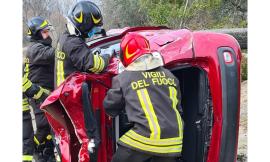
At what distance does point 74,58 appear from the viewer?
3.76m

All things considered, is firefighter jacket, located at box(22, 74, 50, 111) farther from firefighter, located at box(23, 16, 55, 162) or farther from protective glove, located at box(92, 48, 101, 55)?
protective glove, located at box(92, 48, 101, 55)

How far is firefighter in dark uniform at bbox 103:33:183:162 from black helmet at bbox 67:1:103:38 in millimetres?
612

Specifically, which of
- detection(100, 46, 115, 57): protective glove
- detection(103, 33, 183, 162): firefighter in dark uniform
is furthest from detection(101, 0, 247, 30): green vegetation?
detection(103, 33, 183, 162): firefighter in dark uniform

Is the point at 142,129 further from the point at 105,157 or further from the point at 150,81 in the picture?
the point at 105,157

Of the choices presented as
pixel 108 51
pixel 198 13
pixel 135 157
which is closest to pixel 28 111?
pixel 108 51

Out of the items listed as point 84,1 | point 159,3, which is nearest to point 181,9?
point 159,3

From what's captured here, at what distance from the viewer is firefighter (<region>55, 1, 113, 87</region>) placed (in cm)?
374

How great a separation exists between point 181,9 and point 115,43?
9227 mm

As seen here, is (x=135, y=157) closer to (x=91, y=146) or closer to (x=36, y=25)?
(x=91, y=146)

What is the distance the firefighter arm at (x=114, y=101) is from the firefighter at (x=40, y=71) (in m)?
1.83

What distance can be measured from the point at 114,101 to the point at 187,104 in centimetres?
77

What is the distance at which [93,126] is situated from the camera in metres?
3.51

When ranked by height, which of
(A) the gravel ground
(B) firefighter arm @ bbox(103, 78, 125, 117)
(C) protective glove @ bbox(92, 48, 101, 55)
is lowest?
(A) the gravel ground

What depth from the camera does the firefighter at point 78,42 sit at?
3736 mm
